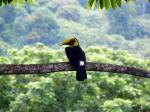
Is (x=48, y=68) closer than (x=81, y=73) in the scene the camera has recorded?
Yes

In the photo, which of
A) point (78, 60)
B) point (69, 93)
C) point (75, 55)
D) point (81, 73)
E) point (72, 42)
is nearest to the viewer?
point (81, 73)

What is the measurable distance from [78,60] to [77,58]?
0.14 m

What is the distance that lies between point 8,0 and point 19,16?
73.6 m

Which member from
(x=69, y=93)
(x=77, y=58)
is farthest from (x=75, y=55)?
(x=69, y=93)

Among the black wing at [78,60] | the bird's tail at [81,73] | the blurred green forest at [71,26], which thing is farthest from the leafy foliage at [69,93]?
the blurred green forest at [71,26]

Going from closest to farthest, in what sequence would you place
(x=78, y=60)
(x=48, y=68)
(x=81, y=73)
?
(x=48, y=68) → (x=81, y=73) → (x=78, y=60)

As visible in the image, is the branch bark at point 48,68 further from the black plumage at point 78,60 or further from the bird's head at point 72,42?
the bird's head at point 72,42

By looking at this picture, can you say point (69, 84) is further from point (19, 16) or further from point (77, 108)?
point (19, 16)

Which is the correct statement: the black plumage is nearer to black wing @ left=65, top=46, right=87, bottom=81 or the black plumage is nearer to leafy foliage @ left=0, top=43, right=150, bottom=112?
black wing @ left=65, top=46, right=87, bottom=81

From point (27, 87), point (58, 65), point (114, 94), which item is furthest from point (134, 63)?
point (58, 65)

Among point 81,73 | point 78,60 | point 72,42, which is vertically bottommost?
point 81,73

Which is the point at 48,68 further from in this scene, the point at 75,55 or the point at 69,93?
the point at 69,93

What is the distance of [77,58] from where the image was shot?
15.3 ft

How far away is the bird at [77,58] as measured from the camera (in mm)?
4270
